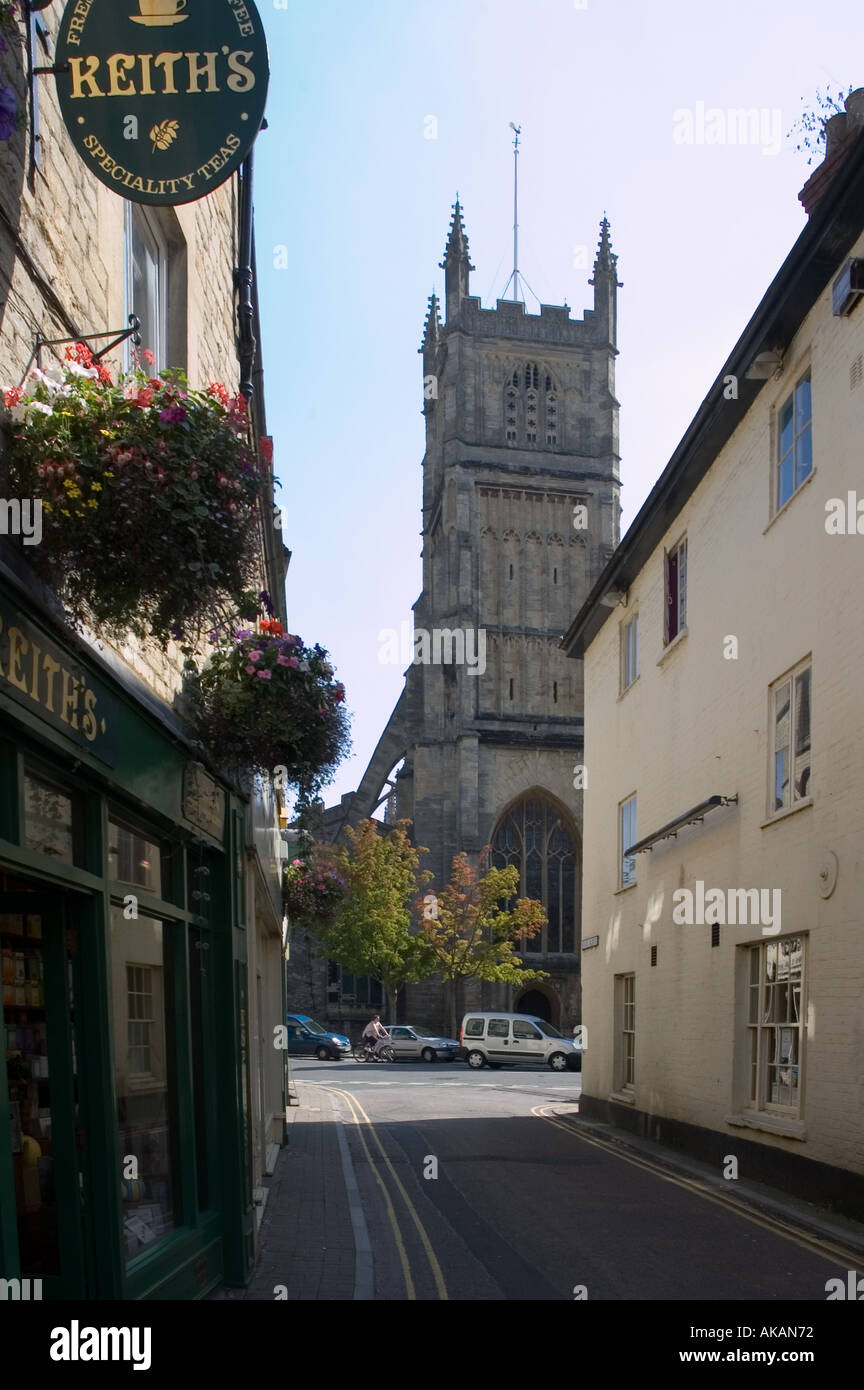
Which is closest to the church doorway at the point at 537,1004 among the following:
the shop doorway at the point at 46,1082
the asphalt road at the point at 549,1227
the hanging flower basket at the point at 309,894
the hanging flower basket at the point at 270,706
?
the asphalt road at the point at 549,1227

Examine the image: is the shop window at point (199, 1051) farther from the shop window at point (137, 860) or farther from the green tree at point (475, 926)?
the green tree at point (475, 926)

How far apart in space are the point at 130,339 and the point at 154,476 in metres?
2.60

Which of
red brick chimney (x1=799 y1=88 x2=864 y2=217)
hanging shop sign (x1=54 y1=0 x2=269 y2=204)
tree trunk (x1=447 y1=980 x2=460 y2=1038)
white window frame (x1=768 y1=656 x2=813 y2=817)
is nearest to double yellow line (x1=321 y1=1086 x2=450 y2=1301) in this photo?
white window frame (x1=768 y1=656 x2=813 y2=817)

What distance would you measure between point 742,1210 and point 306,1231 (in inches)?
149

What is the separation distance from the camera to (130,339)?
25.1 feet

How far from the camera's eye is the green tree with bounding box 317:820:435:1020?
51969mm

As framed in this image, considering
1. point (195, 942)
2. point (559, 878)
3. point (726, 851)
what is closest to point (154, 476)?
point (195, 942)

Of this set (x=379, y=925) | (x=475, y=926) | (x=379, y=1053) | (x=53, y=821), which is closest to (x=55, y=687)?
(x=53, y=821)

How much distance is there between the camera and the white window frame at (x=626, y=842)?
803 inches

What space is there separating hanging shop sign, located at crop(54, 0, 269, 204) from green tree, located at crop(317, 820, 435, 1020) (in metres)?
45.6

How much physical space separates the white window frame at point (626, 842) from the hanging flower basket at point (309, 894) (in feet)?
14.3

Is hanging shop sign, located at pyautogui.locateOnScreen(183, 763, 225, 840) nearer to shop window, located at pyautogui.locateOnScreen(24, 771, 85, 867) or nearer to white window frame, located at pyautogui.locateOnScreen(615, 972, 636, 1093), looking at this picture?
shop window, located at pyautogui.locateOnScreen(24, 771, 85, 867)

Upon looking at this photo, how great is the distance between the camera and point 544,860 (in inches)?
2329
